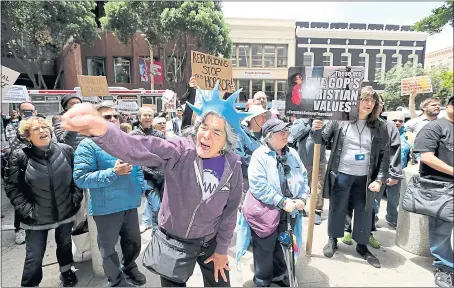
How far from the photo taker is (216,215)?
1917mm

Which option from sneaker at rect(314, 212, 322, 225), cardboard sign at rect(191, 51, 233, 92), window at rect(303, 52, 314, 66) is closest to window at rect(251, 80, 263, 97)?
window at rect(303, 52, 314, 66)

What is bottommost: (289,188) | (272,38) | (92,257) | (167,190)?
(92,257)

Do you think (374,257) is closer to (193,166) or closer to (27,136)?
(193,166)

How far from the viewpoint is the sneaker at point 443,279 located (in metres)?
2.69

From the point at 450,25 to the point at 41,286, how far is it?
8485mm

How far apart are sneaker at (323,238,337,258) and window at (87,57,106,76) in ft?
81.9

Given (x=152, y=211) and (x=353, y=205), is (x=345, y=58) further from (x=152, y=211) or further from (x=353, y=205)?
(x=152, y=211)

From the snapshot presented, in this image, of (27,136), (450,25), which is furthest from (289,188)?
(450,25)

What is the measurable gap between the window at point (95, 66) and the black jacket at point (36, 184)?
2412cm

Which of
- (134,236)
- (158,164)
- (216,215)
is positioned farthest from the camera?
(134,236)

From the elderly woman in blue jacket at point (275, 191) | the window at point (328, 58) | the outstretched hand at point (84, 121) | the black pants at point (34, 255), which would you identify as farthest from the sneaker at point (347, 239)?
the window at point (328, 58)

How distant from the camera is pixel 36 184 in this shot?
8.51 ft

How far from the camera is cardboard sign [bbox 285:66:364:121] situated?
2.95m

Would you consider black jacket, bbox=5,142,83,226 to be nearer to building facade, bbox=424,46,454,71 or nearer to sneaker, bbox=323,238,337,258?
sneaker, bbox=323,238,337,258
